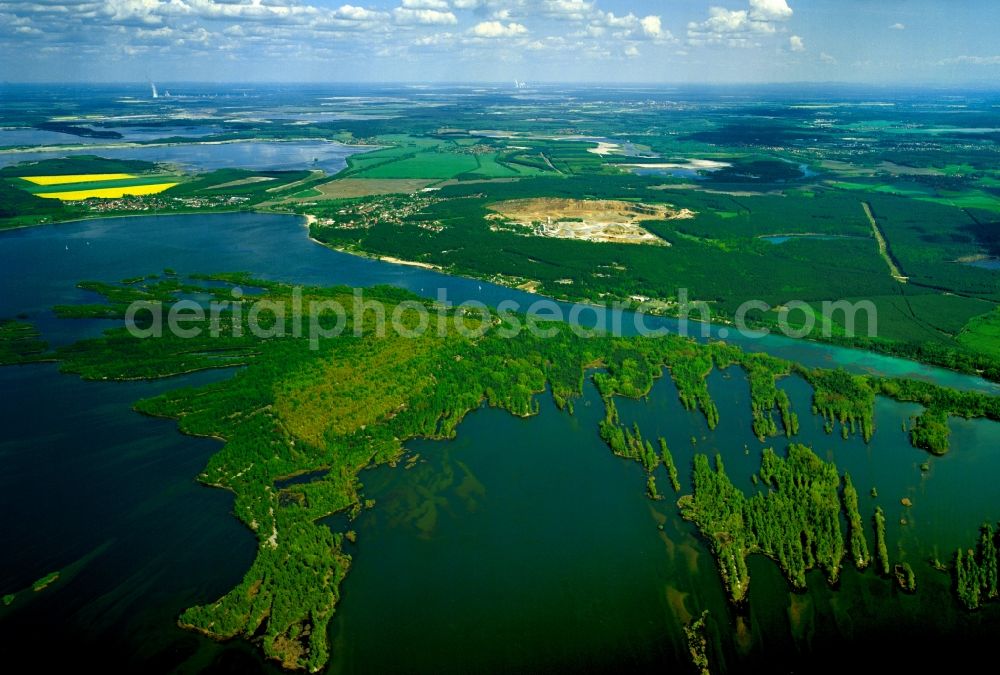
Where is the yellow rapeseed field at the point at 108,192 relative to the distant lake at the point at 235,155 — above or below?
below

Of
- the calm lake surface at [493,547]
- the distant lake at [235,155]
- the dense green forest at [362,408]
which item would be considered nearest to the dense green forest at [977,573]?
the calm lake surface at [493,547]

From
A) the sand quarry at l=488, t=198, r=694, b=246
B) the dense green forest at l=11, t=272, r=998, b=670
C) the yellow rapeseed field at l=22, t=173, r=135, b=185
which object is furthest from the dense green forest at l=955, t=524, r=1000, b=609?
the yellow rapeseed field at l=22, t=173, r=135, b=185

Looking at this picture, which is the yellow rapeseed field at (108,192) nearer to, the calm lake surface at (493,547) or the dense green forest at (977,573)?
the calm lake surface at (493,547)

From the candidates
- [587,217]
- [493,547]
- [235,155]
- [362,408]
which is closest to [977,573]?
[493,547]

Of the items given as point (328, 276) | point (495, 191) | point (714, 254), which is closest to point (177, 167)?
point (495, 191)

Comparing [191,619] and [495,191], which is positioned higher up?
[495,191]

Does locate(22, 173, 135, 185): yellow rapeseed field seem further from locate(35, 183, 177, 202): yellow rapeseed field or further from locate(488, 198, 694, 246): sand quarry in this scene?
locate(488, 198, 694, 246): sand quarry

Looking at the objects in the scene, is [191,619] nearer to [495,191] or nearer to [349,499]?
[349,499]

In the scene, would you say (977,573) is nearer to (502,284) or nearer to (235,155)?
(502,284)
